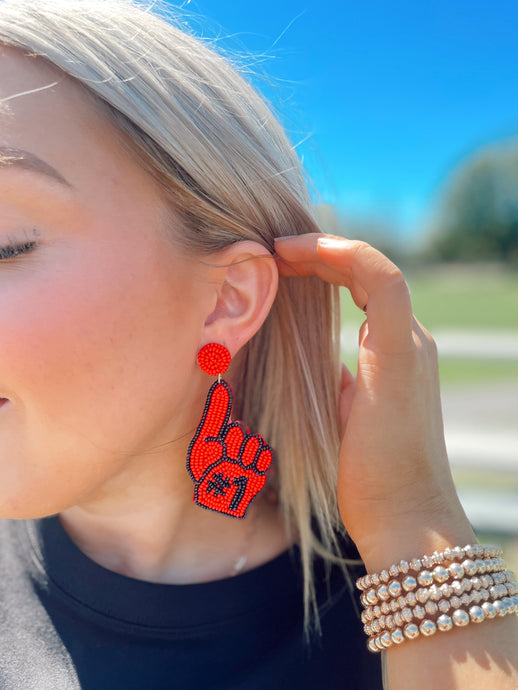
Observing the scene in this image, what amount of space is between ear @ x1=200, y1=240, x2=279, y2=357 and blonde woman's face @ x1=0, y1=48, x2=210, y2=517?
140mm

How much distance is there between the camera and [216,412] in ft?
5.29

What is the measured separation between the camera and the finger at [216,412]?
5.24 ft

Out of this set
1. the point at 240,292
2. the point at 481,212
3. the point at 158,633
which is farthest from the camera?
the point at 481,212

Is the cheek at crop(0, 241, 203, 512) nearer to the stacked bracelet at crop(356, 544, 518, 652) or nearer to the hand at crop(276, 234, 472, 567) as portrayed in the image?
the hand at crop(276, 234, 472, 567)

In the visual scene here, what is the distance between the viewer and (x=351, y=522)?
1610mm

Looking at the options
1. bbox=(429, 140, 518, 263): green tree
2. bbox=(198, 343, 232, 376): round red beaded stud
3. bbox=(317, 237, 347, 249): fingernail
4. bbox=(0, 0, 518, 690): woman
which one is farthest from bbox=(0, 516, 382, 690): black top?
bbox=(429, 140, 518, 263): green tree

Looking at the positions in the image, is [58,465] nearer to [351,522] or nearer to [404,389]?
[351,522]

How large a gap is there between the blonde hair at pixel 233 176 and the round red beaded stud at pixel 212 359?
236mm

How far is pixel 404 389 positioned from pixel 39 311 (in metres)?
0.87

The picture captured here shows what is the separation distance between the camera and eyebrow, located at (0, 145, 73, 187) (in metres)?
Result: 1.32

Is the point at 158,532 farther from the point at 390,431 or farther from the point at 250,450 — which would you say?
the point at 390,431

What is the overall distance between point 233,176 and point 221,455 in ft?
2.30

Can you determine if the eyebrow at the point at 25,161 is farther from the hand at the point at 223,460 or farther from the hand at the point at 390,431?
the hand at the point at 390,431

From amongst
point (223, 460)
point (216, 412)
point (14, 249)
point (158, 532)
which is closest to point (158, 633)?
point (158, 532)
